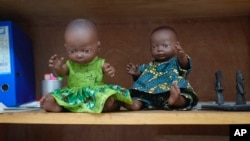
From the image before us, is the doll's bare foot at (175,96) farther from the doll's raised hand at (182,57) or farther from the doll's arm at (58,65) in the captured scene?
the doll's arm at (58,65)

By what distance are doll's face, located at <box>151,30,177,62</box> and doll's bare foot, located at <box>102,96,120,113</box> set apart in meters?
0.19

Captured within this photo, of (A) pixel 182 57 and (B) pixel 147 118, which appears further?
(A) pixel 182 57

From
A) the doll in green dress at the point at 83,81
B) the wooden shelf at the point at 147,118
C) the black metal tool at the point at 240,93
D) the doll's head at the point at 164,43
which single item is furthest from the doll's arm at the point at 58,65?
the black metal tool at the point at 240,93

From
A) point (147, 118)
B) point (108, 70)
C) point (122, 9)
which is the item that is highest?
point (122, 9)

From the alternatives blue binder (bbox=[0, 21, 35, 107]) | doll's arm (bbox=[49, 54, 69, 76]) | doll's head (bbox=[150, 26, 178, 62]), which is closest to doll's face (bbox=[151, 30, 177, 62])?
doll's head (bbox=[150, 26, 178, 62])

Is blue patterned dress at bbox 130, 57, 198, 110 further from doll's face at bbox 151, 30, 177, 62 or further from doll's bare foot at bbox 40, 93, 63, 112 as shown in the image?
doll's bare foot at bbox 40, 93, 63, 112

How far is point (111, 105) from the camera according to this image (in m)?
0.78

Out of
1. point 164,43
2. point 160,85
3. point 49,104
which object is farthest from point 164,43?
point 49,104

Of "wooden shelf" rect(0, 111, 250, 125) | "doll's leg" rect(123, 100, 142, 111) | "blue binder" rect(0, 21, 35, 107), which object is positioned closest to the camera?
"wooden shelf" rect(0, 111, 250, 125)

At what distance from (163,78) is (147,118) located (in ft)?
0.60

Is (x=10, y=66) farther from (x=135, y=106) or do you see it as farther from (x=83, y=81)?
(x=135, y=106)

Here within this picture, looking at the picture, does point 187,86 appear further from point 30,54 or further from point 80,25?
point 30,54

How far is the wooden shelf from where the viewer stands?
725mm

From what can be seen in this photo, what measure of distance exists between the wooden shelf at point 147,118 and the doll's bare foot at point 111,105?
3cm
